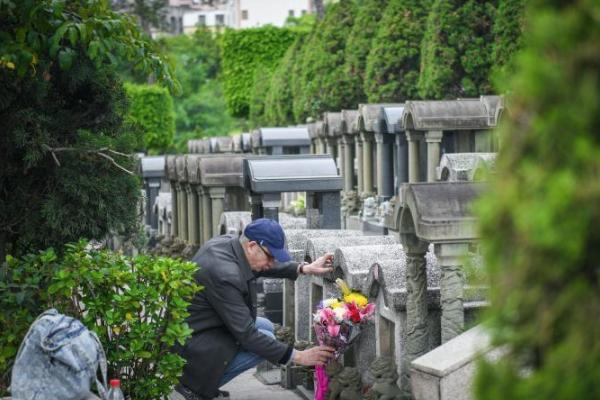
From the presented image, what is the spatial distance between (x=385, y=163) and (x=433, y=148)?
276 centimetres

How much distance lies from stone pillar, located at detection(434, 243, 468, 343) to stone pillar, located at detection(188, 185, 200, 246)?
10419 millimetres

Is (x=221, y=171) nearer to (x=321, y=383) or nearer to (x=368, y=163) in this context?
(x=368, y=163)

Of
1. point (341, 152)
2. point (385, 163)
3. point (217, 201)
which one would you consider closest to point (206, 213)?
point (217, 201)

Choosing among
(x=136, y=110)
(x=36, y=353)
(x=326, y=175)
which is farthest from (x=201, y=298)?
(x=136, y=110)

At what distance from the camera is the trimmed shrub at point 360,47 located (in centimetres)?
2756

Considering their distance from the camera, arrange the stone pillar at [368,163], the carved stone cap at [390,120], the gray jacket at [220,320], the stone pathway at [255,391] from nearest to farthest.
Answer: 1. the gray jacket at [220,320]
2. the stone pathway at [255,391]
3. the carved stone cap at [390,120]
4. the stone pillar at [368,163]

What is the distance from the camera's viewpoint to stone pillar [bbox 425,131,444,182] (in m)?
16.0

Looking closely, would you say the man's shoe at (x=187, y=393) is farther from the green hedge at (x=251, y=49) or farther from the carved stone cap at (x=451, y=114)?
the green hedge at (x=251, y=49)

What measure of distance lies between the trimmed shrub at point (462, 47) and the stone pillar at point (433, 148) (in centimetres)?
515

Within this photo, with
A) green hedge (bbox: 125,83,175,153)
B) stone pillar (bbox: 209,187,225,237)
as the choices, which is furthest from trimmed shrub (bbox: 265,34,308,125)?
stone pillar (bbox: 209,187,225,237)

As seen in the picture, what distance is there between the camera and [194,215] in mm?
16969

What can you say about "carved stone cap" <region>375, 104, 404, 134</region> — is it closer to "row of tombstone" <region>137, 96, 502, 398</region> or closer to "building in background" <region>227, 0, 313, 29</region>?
"row of tombstone" <region>137, 96, 502, 398</region>

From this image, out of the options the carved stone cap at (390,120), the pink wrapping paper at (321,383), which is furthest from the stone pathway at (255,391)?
→ the carved stone cap at (390,120)

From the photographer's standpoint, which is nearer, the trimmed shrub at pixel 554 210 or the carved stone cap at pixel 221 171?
the trimmed shrub at pixel 554 210
